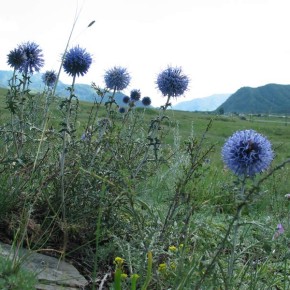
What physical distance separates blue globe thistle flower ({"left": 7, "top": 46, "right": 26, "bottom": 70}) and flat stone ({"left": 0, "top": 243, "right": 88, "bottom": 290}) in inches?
94.2

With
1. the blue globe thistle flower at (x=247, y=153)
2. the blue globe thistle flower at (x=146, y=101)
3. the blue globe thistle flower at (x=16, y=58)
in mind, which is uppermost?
the blue globe thistle flower at (x=16, y=58)

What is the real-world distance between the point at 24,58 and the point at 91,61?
2.69 feet

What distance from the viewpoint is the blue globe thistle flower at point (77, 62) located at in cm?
378

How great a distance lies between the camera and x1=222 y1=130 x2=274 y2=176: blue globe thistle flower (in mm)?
2396

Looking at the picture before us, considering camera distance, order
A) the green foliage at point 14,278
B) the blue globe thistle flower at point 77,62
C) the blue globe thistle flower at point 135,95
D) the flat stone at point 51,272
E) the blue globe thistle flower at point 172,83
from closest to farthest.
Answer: the green foliage at point 14,278 → the flat stone at point 51,272 → the blue globe thistle flower at point 77,62 → the blue globe thistle flower at point 172,83 → the blue globe thistle flower at point 135,95

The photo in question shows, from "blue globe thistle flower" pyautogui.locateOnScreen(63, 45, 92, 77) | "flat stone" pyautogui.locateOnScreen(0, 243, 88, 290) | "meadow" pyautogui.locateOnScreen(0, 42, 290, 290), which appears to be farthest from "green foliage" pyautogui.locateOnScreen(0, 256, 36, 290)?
"blue globe thistle flower" pyautogui.locateOnScreen(63, 45, 92, 77)

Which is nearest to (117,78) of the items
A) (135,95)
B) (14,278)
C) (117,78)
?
(117,78)

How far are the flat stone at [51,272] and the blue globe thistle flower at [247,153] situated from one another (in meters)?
1.01

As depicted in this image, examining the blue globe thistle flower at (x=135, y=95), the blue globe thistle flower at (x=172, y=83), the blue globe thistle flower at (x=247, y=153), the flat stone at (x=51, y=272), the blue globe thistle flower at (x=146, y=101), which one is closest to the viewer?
the flat stone at (x=51, y=272)

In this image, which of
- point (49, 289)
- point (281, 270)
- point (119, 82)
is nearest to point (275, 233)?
point (281, 270)

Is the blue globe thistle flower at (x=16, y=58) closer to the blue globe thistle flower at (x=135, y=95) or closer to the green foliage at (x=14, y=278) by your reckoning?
the blue globe thistle flower at (x=135, y=95)

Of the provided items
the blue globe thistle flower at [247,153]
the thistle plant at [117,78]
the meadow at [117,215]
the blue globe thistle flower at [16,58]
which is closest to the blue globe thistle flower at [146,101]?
the thistle plant at [117,78]

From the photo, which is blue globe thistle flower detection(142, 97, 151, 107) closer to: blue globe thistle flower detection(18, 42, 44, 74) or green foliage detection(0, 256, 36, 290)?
blue globe thistle flower detection(18, 42, 44, 74)

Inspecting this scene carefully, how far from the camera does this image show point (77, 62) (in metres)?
3.78
